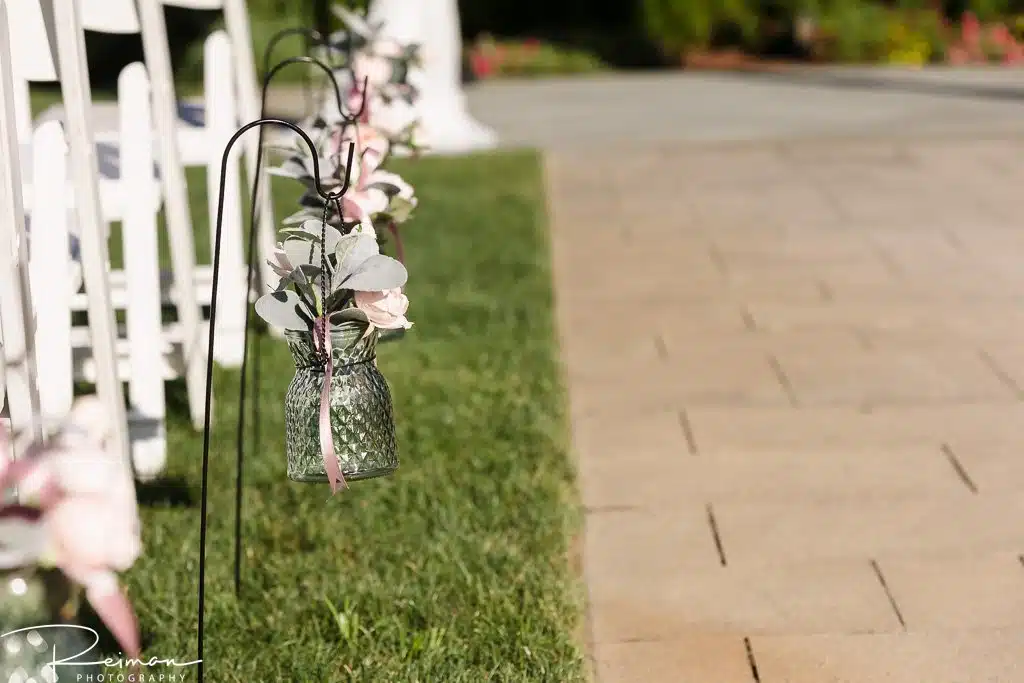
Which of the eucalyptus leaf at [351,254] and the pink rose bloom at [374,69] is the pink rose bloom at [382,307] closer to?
the eucalyptus leaf at [351,254]

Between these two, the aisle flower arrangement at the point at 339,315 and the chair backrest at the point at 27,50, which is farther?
the chair backrest at the point at 27,50

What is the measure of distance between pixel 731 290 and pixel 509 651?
3319 millimetres

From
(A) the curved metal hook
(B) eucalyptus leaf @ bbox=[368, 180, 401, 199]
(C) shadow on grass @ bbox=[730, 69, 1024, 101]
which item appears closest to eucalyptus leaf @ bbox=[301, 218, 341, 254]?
(B) eucalyptus leaf @ bbox=[368, 180, 401, 199]

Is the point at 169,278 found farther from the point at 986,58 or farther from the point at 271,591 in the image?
the point at 986,58

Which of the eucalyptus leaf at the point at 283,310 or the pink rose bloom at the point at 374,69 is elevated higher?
the pink rose bloom at the point at 374,69

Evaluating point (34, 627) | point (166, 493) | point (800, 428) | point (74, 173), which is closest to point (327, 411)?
point (34, 627)

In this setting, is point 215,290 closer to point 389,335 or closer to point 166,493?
point 389,335

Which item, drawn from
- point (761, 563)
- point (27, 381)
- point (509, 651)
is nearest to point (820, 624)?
point (761, 563)

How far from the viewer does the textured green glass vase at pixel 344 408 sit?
2.14 metres

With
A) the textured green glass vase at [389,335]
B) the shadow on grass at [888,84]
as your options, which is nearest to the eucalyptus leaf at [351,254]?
the textured green glass vase at [389,335]

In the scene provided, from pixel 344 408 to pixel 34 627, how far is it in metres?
0.65

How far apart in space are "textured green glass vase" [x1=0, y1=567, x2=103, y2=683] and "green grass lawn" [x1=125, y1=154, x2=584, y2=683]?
1105 millimetres

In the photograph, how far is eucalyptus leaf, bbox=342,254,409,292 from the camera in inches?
77.0

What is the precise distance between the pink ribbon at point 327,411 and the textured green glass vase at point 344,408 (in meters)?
0.06
